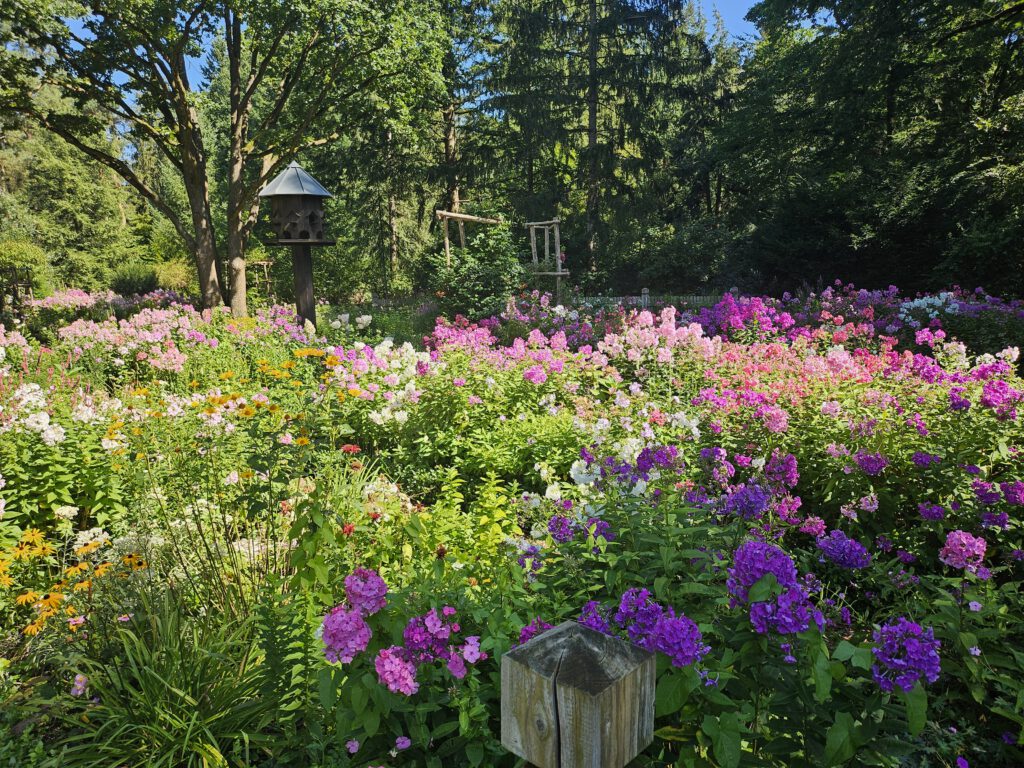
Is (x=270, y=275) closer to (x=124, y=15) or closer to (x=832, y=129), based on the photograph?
(x=124, y=15)

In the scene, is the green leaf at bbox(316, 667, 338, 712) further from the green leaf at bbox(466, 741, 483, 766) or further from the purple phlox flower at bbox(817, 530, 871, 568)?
the purple phlox flower at bbox(817, 530, 871, 568)

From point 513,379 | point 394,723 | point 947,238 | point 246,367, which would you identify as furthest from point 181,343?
point 947,238

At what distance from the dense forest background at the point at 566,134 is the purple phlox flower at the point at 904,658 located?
1141 cm

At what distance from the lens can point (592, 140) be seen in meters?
19.4

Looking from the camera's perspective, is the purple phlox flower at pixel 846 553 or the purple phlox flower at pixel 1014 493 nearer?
the purple phlox flower at pixel 846 553

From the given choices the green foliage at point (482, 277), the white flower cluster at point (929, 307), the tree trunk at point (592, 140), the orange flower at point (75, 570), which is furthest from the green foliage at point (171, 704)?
the tree trunk at point (592, 140)

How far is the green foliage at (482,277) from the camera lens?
11664 millimetres

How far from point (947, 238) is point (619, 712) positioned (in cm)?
1455

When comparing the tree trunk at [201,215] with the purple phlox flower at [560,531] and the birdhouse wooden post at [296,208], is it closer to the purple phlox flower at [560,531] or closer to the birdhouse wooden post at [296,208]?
the birdhouse wooden post at [296,208]

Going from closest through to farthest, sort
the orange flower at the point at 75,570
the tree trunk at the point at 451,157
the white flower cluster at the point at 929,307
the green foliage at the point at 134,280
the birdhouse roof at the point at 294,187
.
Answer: the orange flower at the point at 75,570
the birdhouse roof at the point at 294,187
the white flower cluster at the point at 929,307
the tree trunk at the point at 451,157
the green foliage at the point at 134,280

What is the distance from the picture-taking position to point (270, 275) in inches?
1065

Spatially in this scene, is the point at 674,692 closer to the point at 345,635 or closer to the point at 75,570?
the point at 345,635

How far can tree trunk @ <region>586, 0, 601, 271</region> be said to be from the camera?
18.8 m

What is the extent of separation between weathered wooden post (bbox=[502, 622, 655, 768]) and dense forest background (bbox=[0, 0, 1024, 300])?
38.0 ft
